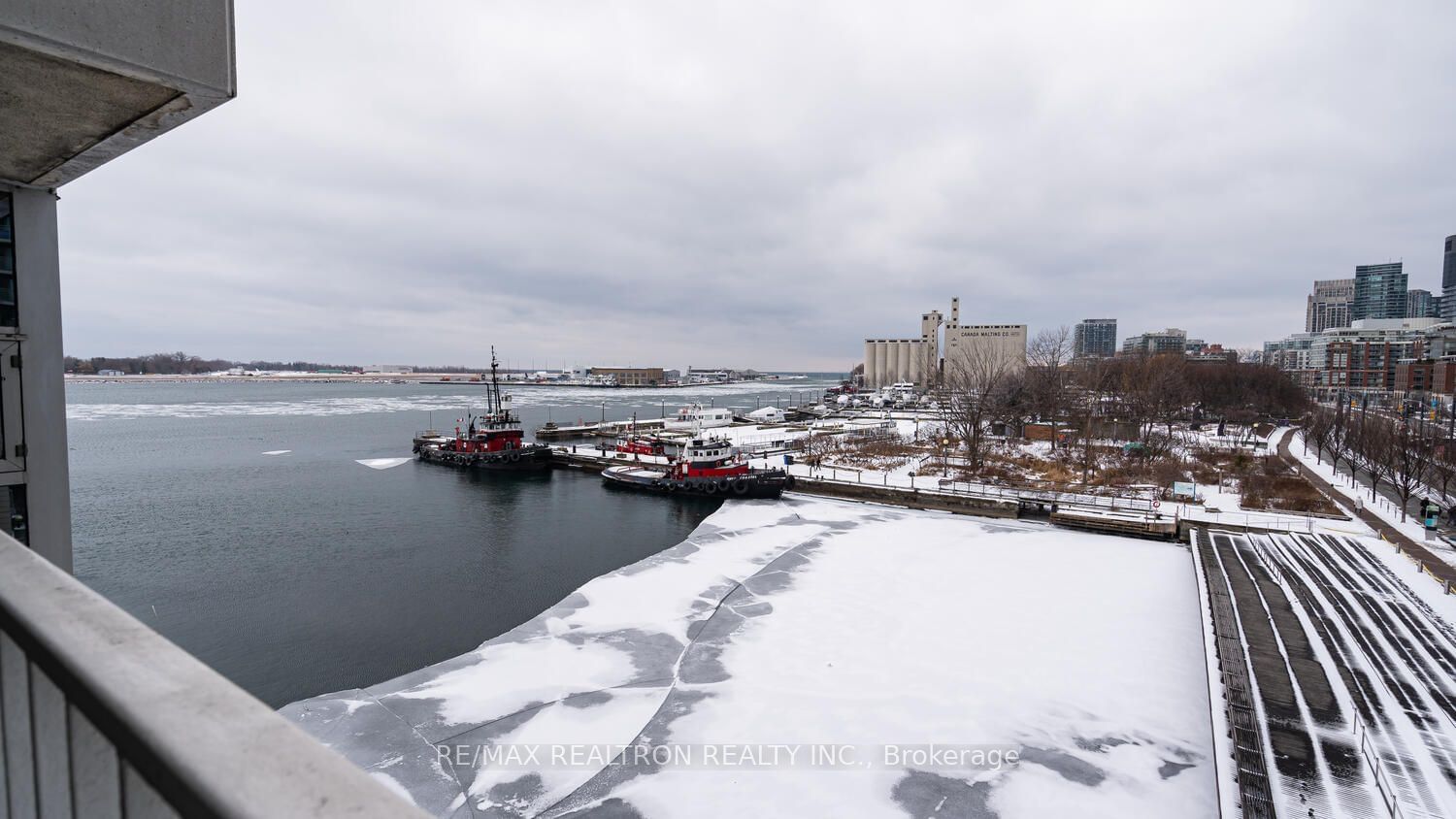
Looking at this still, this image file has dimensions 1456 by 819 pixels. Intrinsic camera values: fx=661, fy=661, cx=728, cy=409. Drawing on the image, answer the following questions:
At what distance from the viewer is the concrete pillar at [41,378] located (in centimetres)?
467

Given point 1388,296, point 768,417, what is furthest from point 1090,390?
point 1388,296

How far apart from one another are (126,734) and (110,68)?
113 inches

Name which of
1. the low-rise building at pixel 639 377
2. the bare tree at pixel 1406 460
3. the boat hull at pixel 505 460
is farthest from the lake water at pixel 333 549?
the low-rise building at pixel 639 377

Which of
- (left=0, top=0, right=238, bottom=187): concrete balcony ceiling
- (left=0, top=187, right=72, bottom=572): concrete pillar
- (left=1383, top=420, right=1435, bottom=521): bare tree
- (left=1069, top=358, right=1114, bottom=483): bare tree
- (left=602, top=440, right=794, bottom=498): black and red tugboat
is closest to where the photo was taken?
(left=0, top=0, right=238, bottom=187): concrete balcony ceiling

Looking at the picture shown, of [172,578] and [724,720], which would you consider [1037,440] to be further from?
[172,578]

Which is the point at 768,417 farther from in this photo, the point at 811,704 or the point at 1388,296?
the point at 1388,296

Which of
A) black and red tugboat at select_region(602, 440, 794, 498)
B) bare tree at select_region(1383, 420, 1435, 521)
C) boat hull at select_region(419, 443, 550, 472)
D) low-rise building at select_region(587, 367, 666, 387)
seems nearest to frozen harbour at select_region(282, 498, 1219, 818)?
black and red tugboat at select_region(602, 440, 794, 498)

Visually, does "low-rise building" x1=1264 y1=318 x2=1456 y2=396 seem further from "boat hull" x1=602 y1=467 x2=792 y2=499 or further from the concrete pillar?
the concrete pillar

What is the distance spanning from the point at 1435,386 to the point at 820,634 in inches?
4104

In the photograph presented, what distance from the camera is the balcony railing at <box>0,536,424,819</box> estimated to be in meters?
0.76

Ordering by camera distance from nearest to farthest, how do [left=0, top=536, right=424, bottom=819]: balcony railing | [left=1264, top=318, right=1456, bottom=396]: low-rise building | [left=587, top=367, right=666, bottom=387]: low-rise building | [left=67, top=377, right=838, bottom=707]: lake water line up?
[left=0, top=536, right=424, bottom=819]: balcony railing < [left=67, top=377, right=838, bottom=707]: lake water < [left=1264, top=318, right=1456, bottom=396]: low-rise building < [left=587, top=367, right=666, bottom=387]: low-rise building

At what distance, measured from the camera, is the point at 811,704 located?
1015 cm

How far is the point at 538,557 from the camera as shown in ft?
69.1

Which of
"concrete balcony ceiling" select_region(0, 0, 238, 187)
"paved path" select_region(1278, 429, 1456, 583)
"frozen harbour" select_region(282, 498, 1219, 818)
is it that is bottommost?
"frozen harbour" select_region(282, 498, 1219, 818)
